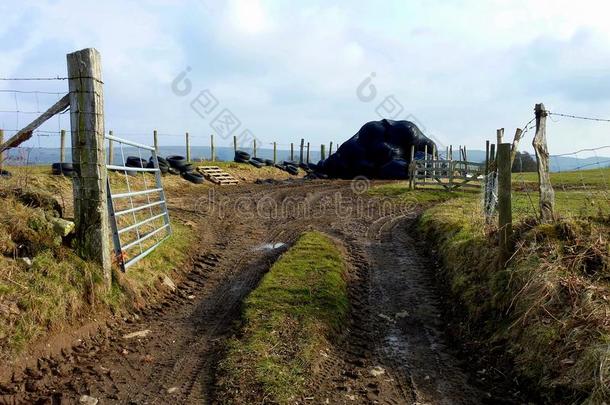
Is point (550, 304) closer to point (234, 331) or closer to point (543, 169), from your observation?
point (543, 169)

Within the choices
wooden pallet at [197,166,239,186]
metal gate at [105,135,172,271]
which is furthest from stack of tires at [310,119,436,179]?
metal gate at [105,135,172,271]

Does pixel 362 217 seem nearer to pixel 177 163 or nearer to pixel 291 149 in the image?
pixel 177 163

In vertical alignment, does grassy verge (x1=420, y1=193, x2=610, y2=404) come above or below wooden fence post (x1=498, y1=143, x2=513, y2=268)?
below

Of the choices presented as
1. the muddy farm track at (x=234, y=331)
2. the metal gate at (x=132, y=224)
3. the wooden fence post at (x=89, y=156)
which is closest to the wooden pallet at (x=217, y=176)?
the metal gate at (x=132, y=224)

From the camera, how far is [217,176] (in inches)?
886

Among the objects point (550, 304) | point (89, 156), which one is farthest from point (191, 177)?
point (550, 304)

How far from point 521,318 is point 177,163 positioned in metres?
17.7

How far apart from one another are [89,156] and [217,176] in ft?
53.5

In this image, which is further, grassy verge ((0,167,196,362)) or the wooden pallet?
the wooden pallet

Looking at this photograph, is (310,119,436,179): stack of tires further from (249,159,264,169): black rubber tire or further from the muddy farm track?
the muddy farm track

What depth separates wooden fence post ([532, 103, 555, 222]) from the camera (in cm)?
645

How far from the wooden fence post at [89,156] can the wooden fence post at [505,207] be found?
5019 millimetres

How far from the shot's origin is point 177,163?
20.9 meters

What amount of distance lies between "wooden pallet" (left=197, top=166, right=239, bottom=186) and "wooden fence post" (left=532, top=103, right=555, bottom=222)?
Result: 1653 centimetres
